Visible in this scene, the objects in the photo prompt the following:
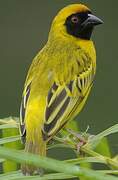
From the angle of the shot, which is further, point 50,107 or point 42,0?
point 42,0

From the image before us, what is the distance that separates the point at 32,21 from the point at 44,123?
20.5 ft

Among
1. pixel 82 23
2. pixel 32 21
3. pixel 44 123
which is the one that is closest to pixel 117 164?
pixel 44 123

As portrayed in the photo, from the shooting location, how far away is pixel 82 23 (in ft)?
14.4

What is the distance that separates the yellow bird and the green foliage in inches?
3.7

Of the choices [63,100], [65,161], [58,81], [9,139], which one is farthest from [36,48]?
[65,161]

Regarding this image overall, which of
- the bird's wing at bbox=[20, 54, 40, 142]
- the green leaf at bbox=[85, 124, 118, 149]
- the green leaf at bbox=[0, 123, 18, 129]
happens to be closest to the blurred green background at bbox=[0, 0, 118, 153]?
the bird's wing at bbox=[20, 54, 40, 142]

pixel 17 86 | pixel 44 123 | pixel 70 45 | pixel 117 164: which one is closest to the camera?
pixel 117 164

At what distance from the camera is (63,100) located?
11.4ft

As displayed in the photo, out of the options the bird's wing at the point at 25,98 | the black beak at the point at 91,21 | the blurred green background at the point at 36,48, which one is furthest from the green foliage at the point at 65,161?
the blurred green background at the point at 36,48

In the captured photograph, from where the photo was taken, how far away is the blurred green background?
849 cm

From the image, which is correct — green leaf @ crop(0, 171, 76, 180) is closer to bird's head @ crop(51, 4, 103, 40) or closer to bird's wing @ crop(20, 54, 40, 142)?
bird's wing @ crop(20, 54, 40, 142)

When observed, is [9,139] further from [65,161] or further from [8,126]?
[65,161]

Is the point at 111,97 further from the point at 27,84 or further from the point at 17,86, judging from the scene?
the point at 27,84

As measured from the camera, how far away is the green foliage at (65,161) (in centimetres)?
159
